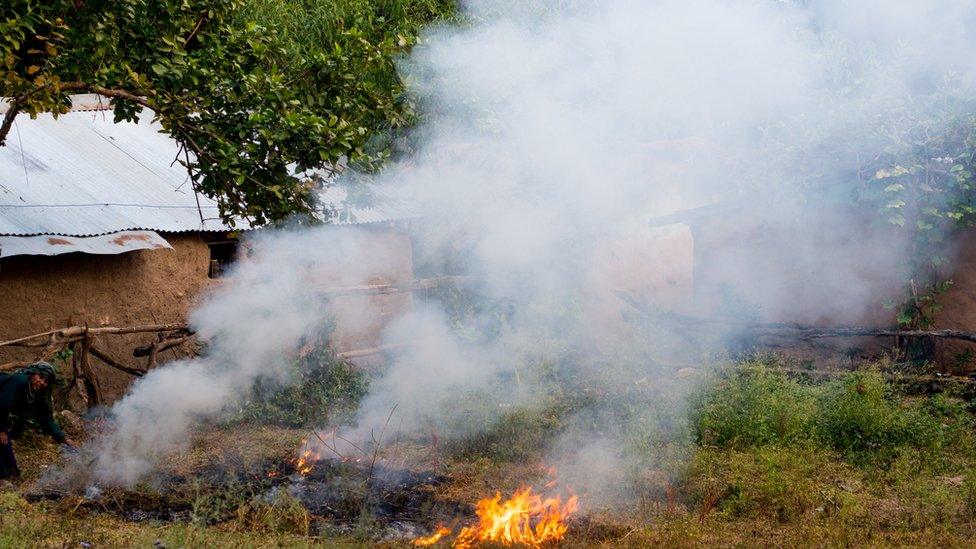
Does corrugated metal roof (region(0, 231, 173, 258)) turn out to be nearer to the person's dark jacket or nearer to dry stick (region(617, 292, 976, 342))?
the person's dark jacket

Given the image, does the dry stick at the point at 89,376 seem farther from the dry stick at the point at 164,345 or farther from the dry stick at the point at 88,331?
the dry stick at the point at 164,345

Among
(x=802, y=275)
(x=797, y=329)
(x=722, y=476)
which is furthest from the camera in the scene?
(x=802, y=275)

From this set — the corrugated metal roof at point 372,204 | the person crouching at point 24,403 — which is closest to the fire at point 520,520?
the person crouching at point 24,403

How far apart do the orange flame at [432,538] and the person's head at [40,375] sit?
367 cm

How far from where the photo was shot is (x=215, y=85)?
8.15 m

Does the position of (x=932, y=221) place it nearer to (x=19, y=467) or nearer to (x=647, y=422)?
(x=647, y=422)

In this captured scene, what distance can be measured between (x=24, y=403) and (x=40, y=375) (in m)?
0.25

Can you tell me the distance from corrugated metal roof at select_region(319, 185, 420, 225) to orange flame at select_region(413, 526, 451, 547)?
681 centimetres

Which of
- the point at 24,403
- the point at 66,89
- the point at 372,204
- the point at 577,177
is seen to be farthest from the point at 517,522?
the point at 372,204

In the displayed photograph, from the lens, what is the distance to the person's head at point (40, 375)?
747cm

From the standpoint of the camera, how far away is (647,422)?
781cm

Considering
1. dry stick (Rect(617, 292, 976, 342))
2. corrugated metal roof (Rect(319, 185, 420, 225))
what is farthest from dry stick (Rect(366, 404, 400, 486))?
corrugated metal roof (Rect(319, 185, 420, 225))

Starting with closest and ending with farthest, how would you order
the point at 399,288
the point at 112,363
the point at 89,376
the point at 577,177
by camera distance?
the point at 89,376 → the point at 112,363 → the point at 399,288 → the point at 577,177

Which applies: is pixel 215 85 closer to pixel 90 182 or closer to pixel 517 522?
pixel 90 182
